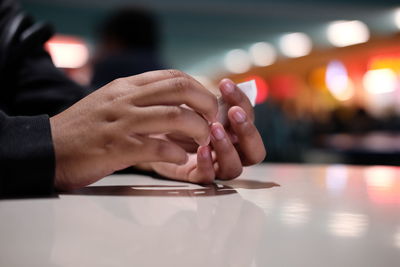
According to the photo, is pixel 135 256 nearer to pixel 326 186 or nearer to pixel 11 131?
pixel 11 131

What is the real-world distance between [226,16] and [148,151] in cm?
591

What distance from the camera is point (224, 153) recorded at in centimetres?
53

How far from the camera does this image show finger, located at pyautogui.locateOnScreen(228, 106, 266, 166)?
1.71ft

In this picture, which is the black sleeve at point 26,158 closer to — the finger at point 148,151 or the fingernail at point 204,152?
the finger at point 148,151

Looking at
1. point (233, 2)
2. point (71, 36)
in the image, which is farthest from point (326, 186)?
point (71, 36)

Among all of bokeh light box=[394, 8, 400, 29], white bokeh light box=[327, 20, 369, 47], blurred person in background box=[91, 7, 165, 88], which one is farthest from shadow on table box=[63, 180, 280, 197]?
white bokeh light box=[327, 20, 369, 47]

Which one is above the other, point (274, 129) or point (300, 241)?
point (300, 241)

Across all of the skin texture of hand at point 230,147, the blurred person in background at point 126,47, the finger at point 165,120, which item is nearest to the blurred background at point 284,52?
the blurred person in background at point 126,47

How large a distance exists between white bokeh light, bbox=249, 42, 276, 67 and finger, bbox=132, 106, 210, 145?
7.60 m

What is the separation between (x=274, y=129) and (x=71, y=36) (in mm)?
4195

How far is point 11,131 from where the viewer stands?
1.36ft

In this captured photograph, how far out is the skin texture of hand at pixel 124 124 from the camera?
41 centimetres

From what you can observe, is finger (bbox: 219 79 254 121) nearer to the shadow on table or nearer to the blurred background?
the shadow on table

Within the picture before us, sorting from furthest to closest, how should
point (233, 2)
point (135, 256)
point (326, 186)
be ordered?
1. point (233, 2)
2. point (326, 186)
3. point (135, 256)
